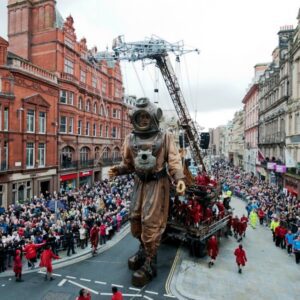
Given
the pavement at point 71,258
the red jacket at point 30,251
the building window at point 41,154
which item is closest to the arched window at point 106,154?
the building window at point 41,154

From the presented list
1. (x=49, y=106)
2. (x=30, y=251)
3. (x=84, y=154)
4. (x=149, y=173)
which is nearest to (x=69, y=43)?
(x=49, y=106)

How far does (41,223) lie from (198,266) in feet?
25.3

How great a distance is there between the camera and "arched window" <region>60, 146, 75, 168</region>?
28281mm

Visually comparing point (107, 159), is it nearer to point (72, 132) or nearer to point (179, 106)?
point (72, 132)

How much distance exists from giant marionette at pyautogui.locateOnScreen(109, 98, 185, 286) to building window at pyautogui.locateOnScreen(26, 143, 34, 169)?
17508mm

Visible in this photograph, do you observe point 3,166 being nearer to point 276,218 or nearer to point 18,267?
point 18,267

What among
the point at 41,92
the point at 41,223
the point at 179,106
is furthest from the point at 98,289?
the point at 41,92

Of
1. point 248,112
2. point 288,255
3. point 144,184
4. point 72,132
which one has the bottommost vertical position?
point 288,255

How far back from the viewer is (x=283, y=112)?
30.0 metres

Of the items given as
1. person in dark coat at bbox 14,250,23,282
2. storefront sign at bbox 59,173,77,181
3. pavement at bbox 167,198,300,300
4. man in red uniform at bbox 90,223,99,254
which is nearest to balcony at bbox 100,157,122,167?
storefront sign at bbox 59,173,77,181

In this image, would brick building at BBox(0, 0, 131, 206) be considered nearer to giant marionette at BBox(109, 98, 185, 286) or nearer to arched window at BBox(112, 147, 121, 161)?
arched window at BBox(112, 147, 121, 161)

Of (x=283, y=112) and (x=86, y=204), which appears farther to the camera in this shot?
(x=283, y=112)

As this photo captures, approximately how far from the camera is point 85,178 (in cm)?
3362

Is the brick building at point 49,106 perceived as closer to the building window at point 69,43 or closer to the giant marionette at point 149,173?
the building window at point 69,43
